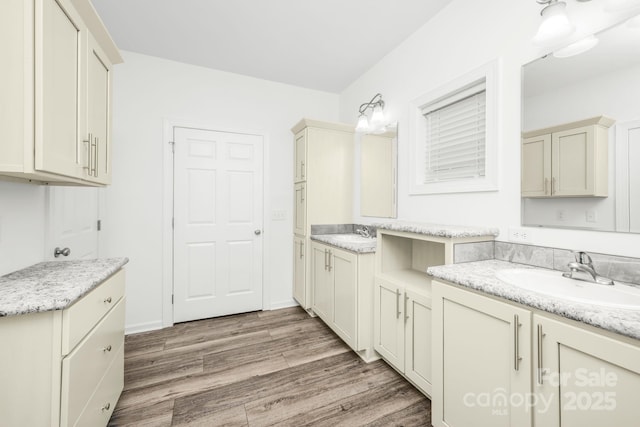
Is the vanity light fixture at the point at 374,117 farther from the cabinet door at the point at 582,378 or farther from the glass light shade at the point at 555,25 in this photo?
the cabinet door at the point at 582,378

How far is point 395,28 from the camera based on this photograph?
2180mm

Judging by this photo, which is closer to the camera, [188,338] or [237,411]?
[237,411]

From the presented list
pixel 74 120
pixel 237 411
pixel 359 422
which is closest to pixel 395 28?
pixel 74 120

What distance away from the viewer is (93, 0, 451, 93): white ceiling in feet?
6.33

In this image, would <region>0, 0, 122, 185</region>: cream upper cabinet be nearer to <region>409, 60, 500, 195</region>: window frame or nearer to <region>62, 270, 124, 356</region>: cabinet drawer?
<region>62, 270, 124, 356</region>: cabinet drawer

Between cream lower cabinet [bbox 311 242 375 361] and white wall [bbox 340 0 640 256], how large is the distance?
656 mm

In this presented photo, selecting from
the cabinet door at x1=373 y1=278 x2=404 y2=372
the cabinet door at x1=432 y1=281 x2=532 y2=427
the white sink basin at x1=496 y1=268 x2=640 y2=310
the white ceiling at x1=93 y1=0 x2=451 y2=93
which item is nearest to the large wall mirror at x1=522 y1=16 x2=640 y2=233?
the white sink basin at x1=496 y1=268 x2=640 y2=310

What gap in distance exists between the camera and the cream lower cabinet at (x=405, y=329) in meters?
1.54

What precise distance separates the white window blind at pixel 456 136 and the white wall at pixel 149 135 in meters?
1.75

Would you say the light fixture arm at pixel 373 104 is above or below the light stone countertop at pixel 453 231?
above

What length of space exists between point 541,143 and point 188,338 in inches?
118

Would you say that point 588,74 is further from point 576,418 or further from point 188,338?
point 188,338

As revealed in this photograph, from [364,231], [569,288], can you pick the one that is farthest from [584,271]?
[364,231]

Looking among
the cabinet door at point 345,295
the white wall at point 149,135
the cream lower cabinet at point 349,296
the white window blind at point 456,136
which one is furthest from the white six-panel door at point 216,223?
the white window blind at point 456,136
